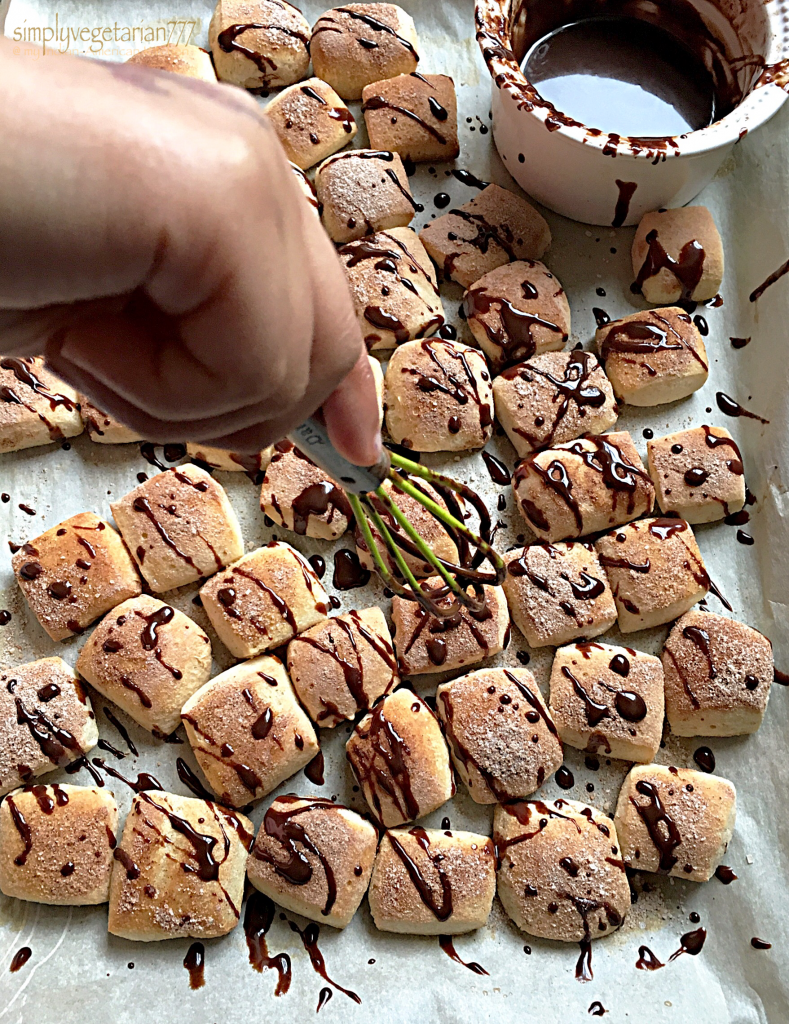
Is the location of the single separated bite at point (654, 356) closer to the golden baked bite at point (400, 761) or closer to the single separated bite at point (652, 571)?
the single separated bite at point (652, 571)

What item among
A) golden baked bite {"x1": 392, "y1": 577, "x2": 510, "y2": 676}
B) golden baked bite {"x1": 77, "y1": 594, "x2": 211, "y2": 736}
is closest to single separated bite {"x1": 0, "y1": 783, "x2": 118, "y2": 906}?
golden baked bite {"x1": 77, "y1": 594, "x2": 211, "y2": 736}

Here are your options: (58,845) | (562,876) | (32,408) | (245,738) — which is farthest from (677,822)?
(32,408)

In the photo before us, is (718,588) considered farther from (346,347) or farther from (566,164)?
(346,347)

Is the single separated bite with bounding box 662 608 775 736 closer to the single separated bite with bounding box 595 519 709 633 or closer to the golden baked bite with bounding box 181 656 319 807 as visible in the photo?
the single separated bite with bounding box 595 519 709 633

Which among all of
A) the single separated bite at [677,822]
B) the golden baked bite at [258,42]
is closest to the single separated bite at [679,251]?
the golden baked bite at [258,42]

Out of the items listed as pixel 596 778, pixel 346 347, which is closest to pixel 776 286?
pixel 596 778

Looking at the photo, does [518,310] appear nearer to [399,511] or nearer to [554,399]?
[554,399]
